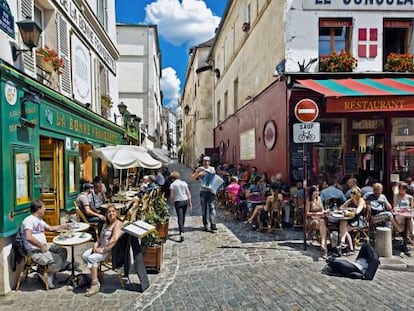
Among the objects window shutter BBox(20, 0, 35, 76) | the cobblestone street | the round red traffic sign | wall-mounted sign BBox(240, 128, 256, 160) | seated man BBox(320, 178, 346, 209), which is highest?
window shutter BBox(20, 0, 35, 76)

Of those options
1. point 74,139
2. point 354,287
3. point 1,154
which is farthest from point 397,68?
point 1,154

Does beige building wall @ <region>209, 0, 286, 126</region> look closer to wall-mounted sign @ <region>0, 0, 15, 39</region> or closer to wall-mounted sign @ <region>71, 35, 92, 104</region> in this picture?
wall-mounted sign @ <region>71, 35, 92, 104</region>

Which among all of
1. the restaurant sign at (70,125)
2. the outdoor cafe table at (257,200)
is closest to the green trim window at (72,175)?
the restaurant sign at (70,125)

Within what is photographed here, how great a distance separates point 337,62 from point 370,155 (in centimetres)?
Answer: 307

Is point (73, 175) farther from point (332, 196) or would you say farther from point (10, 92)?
point (332, 196)

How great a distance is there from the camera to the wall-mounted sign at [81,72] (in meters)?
9.95

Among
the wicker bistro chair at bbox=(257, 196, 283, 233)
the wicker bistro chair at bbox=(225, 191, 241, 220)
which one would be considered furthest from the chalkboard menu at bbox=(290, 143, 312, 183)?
the wicker bistro chair at bbox=(225, 191, 241, 220)

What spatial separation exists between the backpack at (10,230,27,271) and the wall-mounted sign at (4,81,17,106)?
2035mm

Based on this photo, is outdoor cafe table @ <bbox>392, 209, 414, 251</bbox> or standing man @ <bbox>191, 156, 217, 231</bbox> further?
standing man @ <bbox>191, 156, 217, 231</bbox>

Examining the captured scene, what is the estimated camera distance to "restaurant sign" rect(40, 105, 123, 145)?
7.25 meters

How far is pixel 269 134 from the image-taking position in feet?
37.6

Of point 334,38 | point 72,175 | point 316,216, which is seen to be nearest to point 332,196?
point 316,216

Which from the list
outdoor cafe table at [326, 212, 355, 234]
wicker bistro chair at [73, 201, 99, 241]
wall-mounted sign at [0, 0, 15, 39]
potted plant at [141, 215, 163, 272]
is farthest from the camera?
wicker bistro chair at [73, 201, 99, 241]

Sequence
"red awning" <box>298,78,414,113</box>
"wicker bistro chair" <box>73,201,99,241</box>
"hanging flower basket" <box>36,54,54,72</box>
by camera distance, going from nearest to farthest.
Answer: "wicker bistro chair" <box>73,201,99,241</box>
"hanging flower basket" <box>36,54,54,72</box>
"red awning" <box>298,78,414,113</box>
